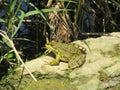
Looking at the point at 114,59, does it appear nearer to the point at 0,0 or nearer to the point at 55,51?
the point at 55,51

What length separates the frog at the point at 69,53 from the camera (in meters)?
4.07

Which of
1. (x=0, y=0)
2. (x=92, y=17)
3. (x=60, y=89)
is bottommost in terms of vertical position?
(x=60, y=89)

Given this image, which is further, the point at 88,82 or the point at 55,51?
the point at 55,51

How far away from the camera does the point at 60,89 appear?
12.3 ft

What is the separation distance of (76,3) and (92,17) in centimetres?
46

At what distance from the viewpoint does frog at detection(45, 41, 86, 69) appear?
4.07m

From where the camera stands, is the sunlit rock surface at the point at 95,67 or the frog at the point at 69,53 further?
the frog at the point at 69,53

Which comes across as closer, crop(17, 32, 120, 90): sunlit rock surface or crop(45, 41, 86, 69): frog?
crop(17, 32, 120, 90): sunlit rock surface

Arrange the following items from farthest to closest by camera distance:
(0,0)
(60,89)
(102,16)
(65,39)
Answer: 1. (102,16)
2. (65,39)
3. (0,0)
4. (60,89)

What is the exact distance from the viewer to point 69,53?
426cm

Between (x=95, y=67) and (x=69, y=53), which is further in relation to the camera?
(x=69, y=53)

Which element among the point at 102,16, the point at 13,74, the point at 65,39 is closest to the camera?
the point at 13,74

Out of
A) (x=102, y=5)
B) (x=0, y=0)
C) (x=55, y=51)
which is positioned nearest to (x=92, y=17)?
(x=102, y=5)

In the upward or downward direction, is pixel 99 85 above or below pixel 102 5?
below
